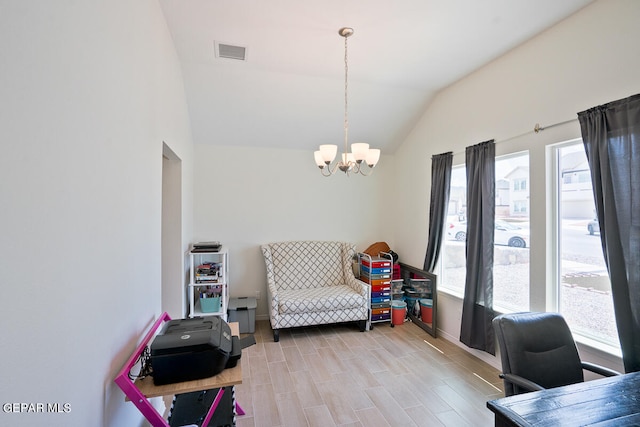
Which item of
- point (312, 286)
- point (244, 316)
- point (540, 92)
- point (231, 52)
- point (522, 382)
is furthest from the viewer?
point (312, 286)

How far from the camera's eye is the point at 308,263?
173 inches

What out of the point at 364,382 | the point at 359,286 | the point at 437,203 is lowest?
the point at 364,382

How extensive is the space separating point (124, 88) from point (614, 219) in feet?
9.86

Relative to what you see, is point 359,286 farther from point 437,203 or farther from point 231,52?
point 231,52

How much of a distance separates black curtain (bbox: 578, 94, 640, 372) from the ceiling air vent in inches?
→ 114

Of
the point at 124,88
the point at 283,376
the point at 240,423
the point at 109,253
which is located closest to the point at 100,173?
the point at 109,253

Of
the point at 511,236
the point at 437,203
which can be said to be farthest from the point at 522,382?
the point at 437,203

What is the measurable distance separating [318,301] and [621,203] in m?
2.92

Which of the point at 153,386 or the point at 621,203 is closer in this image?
the point at 153,386

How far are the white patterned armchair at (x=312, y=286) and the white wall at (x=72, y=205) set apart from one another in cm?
211

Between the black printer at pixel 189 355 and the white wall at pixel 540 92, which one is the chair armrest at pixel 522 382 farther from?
the black printer at pixel 189 355

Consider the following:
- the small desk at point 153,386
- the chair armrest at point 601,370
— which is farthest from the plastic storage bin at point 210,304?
the chair armrest at point 601,370

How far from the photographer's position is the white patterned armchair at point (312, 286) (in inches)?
145

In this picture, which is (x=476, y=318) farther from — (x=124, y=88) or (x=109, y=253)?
(x=124, y=88)
